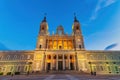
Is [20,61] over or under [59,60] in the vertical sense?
under

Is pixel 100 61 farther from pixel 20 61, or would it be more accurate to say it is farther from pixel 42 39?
pixel 20 61

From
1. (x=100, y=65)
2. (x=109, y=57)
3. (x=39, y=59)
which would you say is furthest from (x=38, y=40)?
(x=109, y=57)

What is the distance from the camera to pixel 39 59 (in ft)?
153

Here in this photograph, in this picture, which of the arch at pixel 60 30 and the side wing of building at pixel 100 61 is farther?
the arch at pixel 60 30

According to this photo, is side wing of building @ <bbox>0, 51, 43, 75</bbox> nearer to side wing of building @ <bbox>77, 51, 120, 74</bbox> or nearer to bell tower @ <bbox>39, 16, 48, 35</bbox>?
bell tower @ <bbox>39, 16, 48, 35</bbox>

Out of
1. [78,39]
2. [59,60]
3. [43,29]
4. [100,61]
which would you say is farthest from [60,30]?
[100,61]

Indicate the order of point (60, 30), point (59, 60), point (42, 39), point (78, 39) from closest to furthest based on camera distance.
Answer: point (59, 60)
point (42, 39)
point (78, 39)
point (60, 30)

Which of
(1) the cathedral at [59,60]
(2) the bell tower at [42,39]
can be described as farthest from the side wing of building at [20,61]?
(2) the bell tower at [42,39]

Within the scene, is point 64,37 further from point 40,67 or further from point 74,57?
point 40,67

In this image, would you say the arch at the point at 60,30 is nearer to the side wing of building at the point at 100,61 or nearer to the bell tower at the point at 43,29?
the bell tower at the point at 43,29

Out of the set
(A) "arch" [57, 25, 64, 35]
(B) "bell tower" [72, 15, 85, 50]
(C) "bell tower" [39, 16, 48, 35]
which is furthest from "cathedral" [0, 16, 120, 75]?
(A) "arch" [57, 25, 64, 35]

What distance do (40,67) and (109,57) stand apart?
3115 centimetres

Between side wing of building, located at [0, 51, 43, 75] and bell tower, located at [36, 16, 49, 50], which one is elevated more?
bell tower, located at [36, 16, 49, 50]

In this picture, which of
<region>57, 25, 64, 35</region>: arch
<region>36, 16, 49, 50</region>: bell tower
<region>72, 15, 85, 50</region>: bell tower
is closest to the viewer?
<region>36, 16, 49, 50</region>: bell tower
